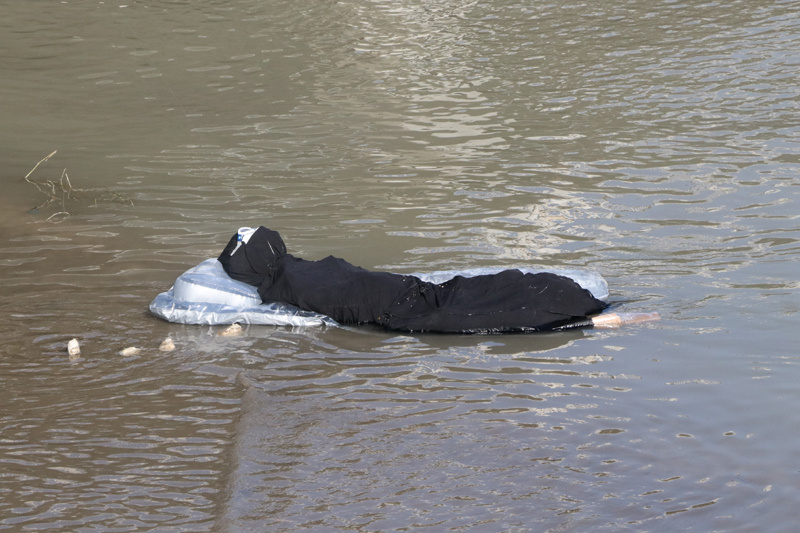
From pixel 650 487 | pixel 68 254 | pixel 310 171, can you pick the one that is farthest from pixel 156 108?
pixel 650 487

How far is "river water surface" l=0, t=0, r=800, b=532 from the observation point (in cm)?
450

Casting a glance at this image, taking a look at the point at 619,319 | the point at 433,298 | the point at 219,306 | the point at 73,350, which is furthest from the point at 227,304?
the point at 619,319

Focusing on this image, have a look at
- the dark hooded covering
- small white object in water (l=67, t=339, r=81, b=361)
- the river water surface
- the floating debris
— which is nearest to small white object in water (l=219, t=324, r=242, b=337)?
the river water surface

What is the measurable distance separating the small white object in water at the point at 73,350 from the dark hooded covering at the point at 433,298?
1388 mm

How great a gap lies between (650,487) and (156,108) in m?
9.41

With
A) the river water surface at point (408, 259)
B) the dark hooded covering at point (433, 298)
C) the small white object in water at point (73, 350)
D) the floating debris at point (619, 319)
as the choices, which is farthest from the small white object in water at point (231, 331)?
the floating debris at point (619, 319)

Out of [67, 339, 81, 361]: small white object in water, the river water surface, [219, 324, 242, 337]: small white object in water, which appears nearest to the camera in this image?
the river water surface

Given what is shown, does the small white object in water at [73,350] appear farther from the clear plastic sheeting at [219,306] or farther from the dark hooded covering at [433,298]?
the dark hooded covering at [433,298]

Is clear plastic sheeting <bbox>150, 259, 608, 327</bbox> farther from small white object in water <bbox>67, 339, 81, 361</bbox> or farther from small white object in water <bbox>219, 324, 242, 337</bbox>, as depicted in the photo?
small white object in water <bbox>67, 339, 81, 361</bbox>

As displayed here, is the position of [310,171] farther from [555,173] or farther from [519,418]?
[519,418]

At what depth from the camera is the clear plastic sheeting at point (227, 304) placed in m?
6.43

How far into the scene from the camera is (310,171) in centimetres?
967

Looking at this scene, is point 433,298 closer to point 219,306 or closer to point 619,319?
point 619,319

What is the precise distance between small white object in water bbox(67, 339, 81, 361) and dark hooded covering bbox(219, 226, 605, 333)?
139 cm
